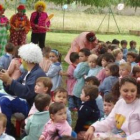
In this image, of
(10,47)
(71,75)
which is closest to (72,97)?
(71,75)

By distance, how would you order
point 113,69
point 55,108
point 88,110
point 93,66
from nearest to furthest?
point 55,108
point 88,110
point 113,69
point 93,66

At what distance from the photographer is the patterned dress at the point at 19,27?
497 inches

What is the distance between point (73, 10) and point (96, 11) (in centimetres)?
186

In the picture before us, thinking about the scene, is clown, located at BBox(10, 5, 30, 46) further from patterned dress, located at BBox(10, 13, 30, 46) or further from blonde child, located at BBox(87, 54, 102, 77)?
blonde child, located at BBox(87, 54, 102, 77)

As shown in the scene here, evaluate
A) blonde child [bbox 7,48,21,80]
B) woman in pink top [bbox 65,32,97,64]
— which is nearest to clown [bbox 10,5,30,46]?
woman in pink top [bbox 65,32,97,64]

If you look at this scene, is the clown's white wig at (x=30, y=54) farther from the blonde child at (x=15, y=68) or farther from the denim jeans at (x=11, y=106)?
the blonde child at (x=15, y=68)

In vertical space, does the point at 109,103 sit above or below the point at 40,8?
below

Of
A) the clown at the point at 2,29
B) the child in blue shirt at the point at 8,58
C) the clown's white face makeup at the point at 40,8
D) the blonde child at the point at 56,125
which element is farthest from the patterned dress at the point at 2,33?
the blonde child at the point at 56,125

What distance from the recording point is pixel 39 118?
507cm

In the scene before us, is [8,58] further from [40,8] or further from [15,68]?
[40,8]

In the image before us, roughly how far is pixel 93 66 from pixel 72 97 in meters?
0.82

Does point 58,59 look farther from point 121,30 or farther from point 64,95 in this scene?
point 121,30

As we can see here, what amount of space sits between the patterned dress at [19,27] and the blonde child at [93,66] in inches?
224

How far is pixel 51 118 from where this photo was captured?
4730 millimetres
